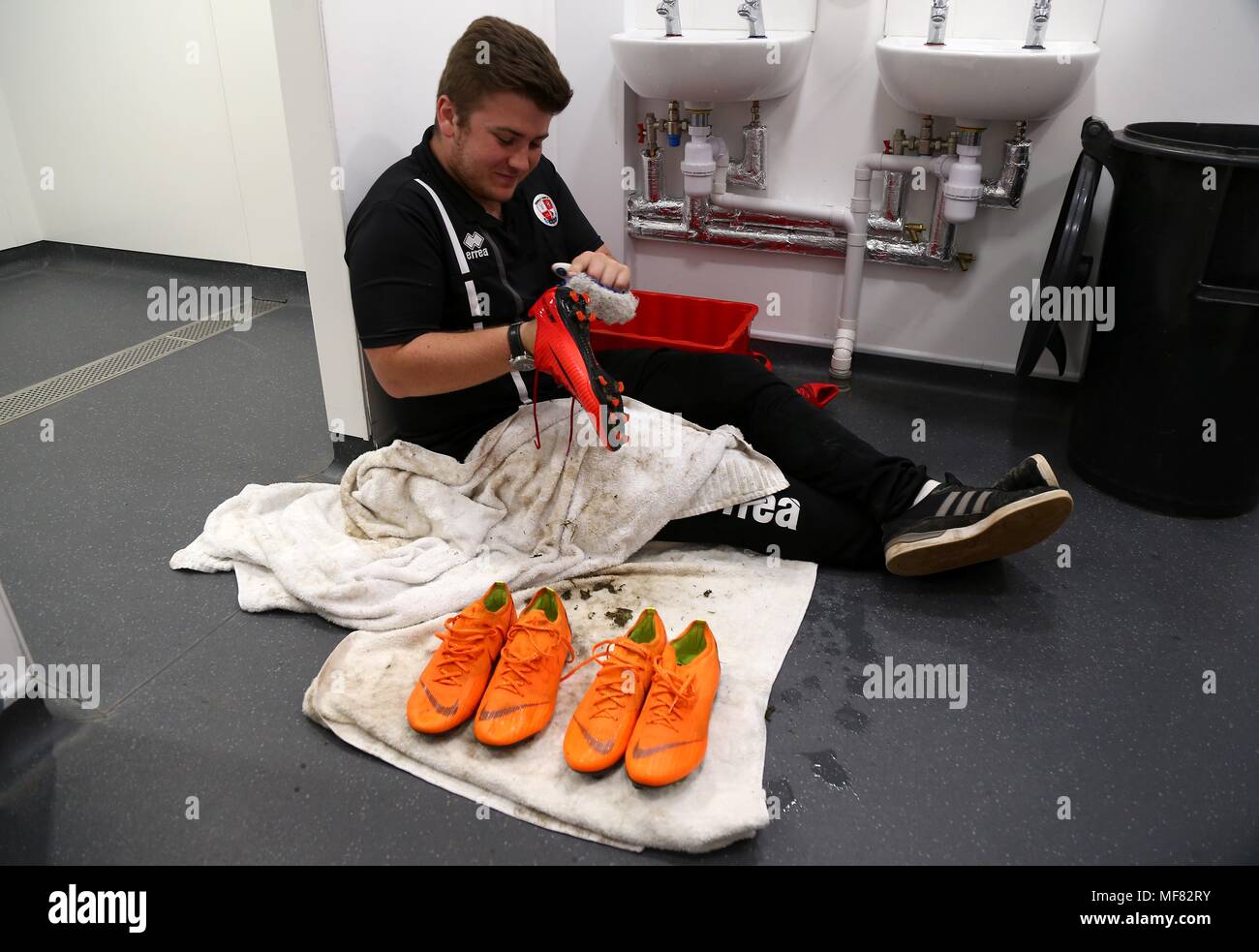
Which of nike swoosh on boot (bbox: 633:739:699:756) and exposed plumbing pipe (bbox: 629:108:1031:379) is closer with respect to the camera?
nike swoosh on boot (bbox: 633:739:699:756)

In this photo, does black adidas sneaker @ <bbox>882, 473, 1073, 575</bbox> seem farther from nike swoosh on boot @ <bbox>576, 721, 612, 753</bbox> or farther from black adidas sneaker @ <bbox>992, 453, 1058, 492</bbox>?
nike swoosh on boot @ <bbox>576, 721, 612, 753</bbox>

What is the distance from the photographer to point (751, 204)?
2.28m

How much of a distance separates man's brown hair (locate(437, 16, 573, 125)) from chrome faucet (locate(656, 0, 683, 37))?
824mm

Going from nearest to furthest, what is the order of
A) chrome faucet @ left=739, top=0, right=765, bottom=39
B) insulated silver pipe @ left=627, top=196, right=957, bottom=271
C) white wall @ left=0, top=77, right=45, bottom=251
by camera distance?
chrome faucet @ left=739, top=0, right=765, bottom=39, insulated silver pipe @ left=627, top=196, right=957, bottom=271, white wall @ left=0, top=77, right=45, bottom=251

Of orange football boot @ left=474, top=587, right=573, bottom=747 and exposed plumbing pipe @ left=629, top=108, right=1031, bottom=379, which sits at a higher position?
exposed plumbing pipe @ left=629, top=108, right=1031, bottom=379

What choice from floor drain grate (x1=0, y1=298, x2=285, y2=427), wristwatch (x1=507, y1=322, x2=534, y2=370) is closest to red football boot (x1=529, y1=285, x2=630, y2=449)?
wristwatch (x1=507, y1=322, x2=534, y2=370)

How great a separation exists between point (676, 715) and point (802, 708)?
0.23 metres

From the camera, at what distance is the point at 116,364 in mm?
2373

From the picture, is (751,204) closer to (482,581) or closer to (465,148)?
(465,148)

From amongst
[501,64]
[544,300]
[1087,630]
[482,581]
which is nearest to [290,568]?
[482,581]

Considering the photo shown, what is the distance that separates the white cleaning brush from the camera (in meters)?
1.40

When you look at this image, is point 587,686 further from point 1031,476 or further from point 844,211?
point 844,211

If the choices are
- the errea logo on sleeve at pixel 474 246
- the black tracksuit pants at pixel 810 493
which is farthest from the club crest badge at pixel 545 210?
the black tracksuit pants at pixel 810 493
